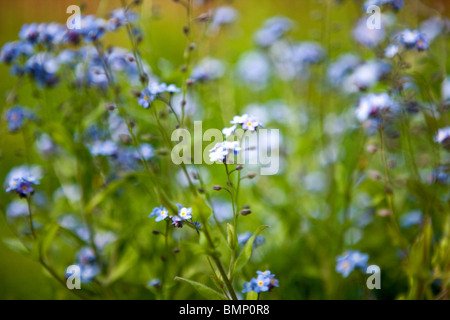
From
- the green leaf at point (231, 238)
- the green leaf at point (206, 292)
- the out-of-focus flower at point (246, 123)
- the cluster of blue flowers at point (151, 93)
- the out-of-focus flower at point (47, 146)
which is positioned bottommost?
the green leaf at point (206, 292)

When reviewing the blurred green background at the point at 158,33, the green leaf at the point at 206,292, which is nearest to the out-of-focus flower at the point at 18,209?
the blurred green background at the point at 158,33

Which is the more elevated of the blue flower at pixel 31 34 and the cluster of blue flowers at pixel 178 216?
the blue flower at pixel 31 34

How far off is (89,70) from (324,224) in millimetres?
1427

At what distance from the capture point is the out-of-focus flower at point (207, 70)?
7.65 ft

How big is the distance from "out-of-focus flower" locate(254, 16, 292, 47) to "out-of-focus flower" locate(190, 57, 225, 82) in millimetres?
316

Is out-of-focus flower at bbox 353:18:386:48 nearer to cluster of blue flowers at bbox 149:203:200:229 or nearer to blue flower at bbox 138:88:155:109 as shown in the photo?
blue flower at bbox 138:88:155:109

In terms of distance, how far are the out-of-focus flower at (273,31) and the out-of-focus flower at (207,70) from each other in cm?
32

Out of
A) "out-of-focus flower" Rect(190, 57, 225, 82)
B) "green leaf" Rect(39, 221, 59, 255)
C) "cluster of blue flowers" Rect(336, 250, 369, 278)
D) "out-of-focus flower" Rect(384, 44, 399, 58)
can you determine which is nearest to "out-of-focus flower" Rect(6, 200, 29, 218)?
"green leaf" Rect(39, 221, 59, 255)

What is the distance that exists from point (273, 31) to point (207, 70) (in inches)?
20.3

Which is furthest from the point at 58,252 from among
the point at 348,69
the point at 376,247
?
the point at 348,69

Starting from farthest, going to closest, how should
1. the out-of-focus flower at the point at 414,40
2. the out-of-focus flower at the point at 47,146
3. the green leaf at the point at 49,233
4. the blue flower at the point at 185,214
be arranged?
the out-of-focus flower at the point at 47,146 < the out-of-focus flower at the point at 414,40 < the green leaf at the point at 49,233 < the blue flower at the point at 185,214

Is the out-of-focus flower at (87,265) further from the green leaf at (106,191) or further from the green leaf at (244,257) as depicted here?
the green leaf at (244,257)

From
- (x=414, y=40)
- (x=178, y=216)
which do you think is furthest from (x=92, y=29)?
(x=414, y=40)

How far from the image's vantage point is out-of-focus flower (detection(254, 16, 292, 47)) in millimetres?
2721
